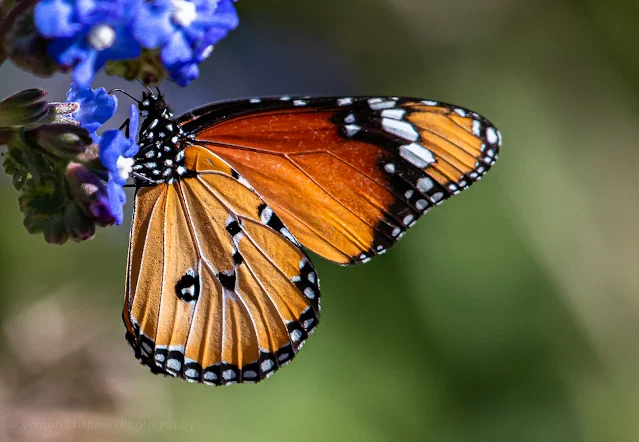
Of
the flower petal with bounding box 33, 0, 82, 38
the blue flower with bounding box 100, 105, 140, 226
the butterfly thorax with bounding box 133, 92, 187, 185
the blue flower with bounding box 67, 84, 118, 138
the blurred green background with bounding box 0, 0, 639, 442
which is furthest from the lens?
the blurred green background with bounding box 0, 0, 639, 442

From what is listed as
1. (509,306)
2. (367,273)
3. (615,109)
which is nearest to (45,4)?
(367,273)

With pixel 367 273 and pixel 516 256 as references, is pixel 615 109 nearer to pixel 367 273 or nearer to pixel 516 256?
pixel 516 256

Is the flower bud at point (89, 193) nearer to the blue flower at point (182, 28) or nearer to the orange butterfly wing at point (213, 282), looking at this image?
the blue flower at point (182, 28)

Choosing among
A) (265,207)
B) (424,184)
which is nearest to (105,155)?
(265,207)

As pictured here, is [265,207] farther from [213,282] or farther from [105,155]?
[105,155]

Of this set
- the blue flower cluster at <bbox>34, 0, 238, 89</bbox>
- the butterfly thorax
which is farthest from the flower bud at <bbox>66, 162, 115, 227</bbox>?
the butterfly thorax

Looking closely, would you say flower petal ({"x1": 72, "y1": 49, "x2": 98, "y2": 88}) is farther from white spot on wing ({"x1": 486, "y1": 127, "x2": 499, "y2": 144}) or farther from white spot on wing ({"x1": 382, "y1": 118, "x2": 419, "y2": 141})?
white spot on wing ({"x1": 486, "y1": 127, "x2": 499, "y2": 144})
